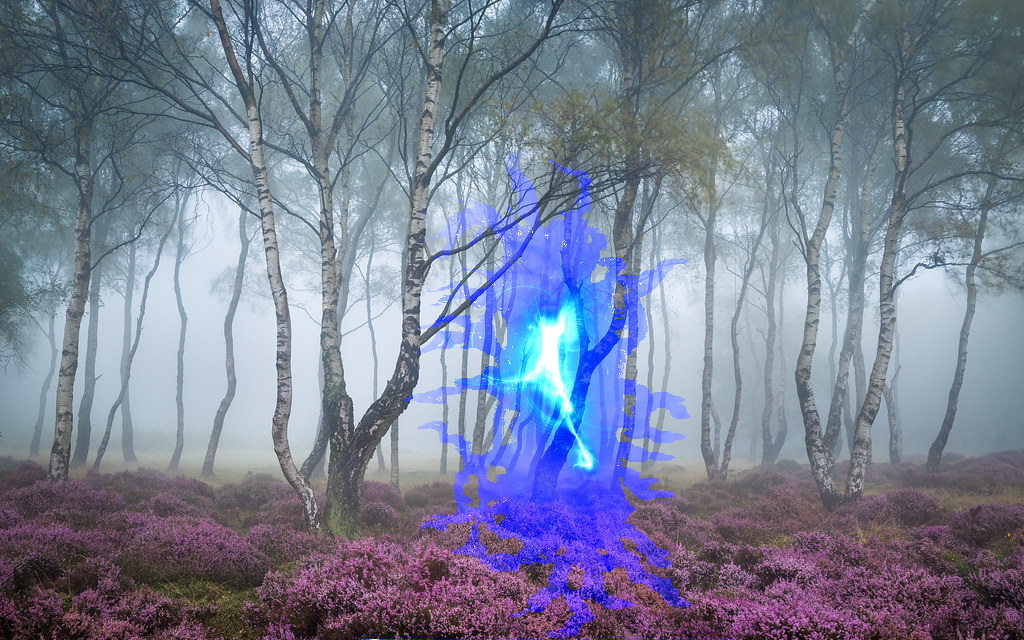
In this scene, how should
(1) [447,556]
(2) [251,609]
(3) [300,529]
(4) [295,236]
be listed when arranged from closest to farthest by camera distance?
1. (2) [251,609]
2. (1) [447,556]
3. (3) [300,529]
4. (4) [295,236]

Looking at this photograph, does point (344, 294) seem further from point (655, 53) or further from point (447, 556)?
point (447, 556)

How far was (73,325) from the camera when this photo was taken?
10.1 m

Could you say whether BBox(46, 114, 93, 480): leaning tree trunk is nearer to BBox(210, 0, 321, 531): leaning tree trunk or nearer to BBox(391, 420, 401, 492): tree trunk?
BBox(210, 0, 321, 531): leaning tree trunk

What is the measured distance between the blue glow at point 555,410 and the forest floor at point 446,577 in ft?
0.93

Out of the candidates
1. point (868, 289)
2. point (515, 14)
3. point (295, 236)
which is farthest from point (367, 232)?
point (868, 289)

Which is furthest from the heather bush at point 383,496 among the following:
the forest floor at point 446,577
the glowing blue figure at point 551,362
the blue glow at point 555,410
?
the glowing blue figure at point 551,362

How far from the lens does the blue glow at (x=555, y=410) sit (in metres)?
6.14

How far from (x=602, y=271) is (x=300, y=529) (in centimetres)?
1518

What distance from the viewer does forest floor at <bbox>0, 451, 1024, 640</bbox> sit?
4.03m

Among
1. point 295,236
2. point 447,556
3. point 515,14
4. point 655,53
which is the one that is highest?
point 515,14

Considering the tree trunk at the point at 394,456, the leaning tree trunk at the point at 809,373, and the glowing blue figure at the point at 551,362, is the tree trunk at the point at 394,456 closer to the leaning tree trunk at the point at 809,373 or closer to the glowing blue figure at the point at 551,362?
the glowing blue figure at the point at 551,362

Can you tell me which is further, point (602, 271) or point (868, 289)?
point (868, 289)

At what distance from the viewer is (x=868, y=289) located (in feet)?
83.6

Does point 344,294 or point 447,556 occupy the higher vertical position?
point 344,294
